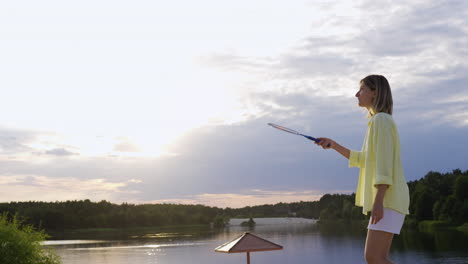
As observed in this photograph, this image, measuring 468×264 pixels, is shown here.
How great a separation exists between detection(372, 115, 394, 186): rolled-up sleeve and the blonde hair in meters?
0.13

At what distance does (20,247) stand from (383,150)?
1529 cm

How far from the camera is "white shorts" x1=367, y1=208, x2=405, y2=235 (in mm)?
3473

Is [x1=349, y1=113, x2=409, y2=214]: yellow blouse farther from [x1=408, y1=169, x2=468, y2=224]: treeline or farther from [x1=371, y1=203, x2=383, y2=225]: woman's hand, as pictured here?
[x1=408, y1=169, x2=468, y2=224]: treeline

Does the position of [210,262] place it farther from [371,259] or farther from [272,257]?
[371,259]

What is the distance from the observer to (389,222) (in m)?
3.49

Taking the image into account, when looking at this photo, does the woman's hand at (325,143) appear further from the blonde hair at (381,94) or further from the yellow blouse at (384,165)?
the blonde hair at (381,94)

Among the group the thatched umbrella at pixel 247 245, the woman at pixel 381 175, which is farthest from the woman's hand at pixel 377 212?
the thatched umbrella at pixel 247 245

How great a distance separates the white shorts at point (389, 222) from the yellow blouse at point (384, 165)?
1.2 inches

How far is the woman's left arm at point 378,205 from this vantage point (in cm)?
343

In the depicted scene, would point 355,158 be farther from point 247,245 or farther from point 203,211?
point 203,211

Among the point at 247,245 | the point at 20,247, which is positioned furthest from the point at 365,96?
the point at 20,247

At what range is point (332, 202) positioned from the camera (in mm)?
157750

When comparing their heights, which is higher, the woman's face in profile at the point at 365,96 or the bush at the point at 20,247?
the woman's face in profile at the point at 365,96

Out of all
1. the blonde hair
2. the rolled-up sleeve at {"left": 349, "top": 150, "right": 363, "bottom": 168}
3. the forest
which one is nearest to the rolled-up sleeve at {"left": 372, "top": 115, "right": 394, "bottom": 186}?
the blonde hair
